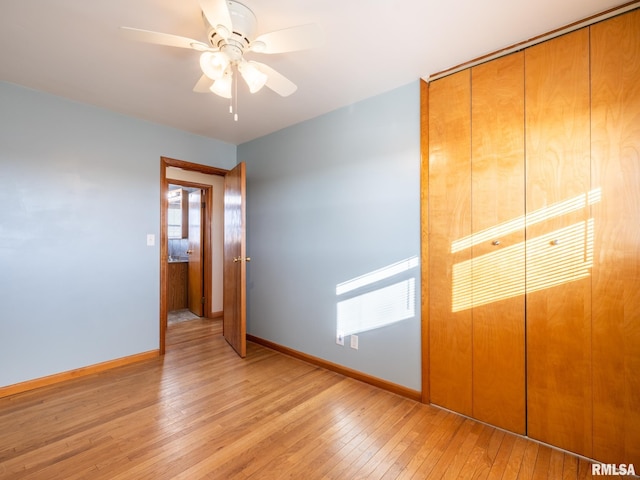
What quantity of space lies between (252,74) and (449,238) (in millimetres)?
1711

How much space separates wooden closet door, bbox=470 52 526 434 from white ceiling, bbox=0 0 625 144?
28 cm

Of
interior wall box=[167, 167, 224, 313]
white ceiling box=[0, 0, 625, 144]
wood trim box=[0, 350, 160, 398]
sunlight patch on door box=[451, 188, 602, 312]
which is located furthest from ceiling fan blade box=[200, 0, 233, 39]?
interior wall box=[167, 167, 224, 313]

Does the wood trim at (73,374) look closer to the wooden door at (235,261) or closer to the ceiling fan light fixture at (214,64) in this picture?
the wooden door at (235,261)

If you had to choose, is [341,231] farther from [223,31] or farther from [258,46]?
[223,31]

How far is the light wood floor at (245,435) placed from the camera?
1.57 metres

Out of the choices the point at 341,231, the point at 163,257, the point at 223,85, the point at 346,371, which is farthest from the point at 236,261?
the point at 223,85

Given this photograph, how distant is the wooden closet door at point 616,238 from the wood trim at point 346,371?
1081 millimetres

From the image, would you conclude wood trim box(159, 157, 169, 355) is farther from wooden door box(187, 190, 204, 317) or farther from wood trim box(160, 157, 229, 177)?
wooden door box(187, 190, 204, 317)

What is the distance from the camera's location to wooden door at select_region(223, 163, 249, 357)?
3.04 metres

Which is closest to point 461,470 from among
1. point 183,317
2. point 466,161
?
point 466,161

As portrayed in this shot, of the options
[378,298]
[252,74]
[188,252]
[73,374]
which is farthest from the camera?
[188,252]

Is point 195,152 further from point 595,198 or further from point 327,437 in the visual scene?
point 595,198

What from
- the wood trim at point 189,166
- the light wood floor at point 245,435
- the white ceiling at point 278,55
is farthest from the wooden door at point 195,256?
the white ceiling at point 278,55

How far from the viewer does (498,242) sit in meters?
1.94
